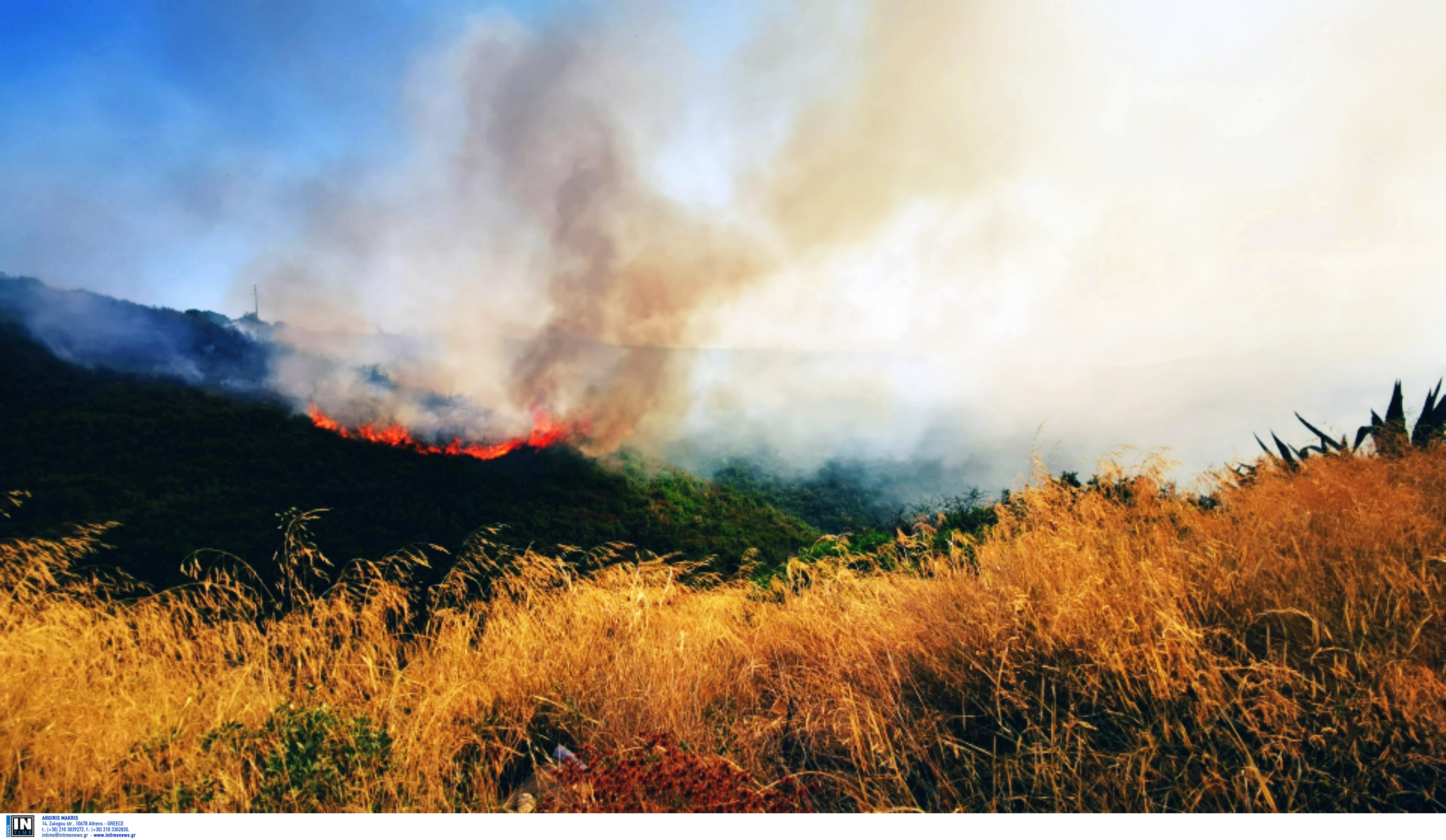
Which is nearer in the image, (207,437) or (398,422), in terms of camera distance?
(207,437)

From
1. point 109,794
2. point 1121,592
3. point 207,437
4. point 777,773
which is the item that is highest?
point 207,437

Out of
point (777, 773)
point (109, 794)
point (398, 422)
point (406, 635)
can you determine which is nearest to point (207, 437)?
point (398, 422)

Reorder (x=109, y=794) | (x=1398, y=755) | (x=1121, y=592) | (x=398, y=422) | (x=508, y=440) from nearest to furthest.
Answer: (x=1398, y=755), (x=109, y=794), (x=1121, y=592), (x=398, y=422), (x=508, y=440)

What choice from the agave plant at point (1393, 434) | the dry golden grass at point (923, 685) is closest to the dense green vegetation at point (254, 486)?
the dry golden grass at point (923, 685)

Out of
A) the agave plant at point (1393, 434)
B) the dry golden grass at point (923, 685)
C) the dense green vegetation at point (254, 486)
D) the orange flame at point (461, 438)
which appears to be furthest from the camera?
the orange flame at point (461, 438)

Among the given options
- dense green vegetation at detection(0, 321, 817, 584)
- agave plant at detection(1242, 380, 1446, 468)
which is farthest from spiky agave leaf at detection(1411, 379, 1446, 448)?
dense green vegetation at detection(0, 321, 817, 584)

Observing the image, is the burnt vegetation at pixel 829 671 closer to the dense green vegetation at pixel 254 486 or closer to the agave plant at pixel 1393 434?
the agave plant at pixel 1393 434

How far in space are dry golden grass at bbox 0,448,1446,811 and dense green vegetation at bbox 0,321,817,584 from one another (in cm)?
1063

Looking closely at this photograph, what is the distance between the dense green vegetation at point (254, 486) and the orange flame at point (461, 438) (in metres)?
0.94

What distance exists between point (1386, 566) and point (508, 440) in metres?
42.8

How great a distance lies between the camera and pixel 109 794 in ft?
6.51

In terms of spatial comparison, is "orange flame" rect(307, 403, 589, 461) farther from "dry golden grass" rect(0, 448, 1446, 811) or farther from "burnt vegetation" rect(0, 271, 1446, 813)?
"dry golden grass" rect(0, 448, 1446, 811)

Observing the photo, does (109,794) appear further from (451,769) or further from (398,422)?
(398,422)

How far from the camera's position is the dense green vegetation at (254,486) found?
20875mm
